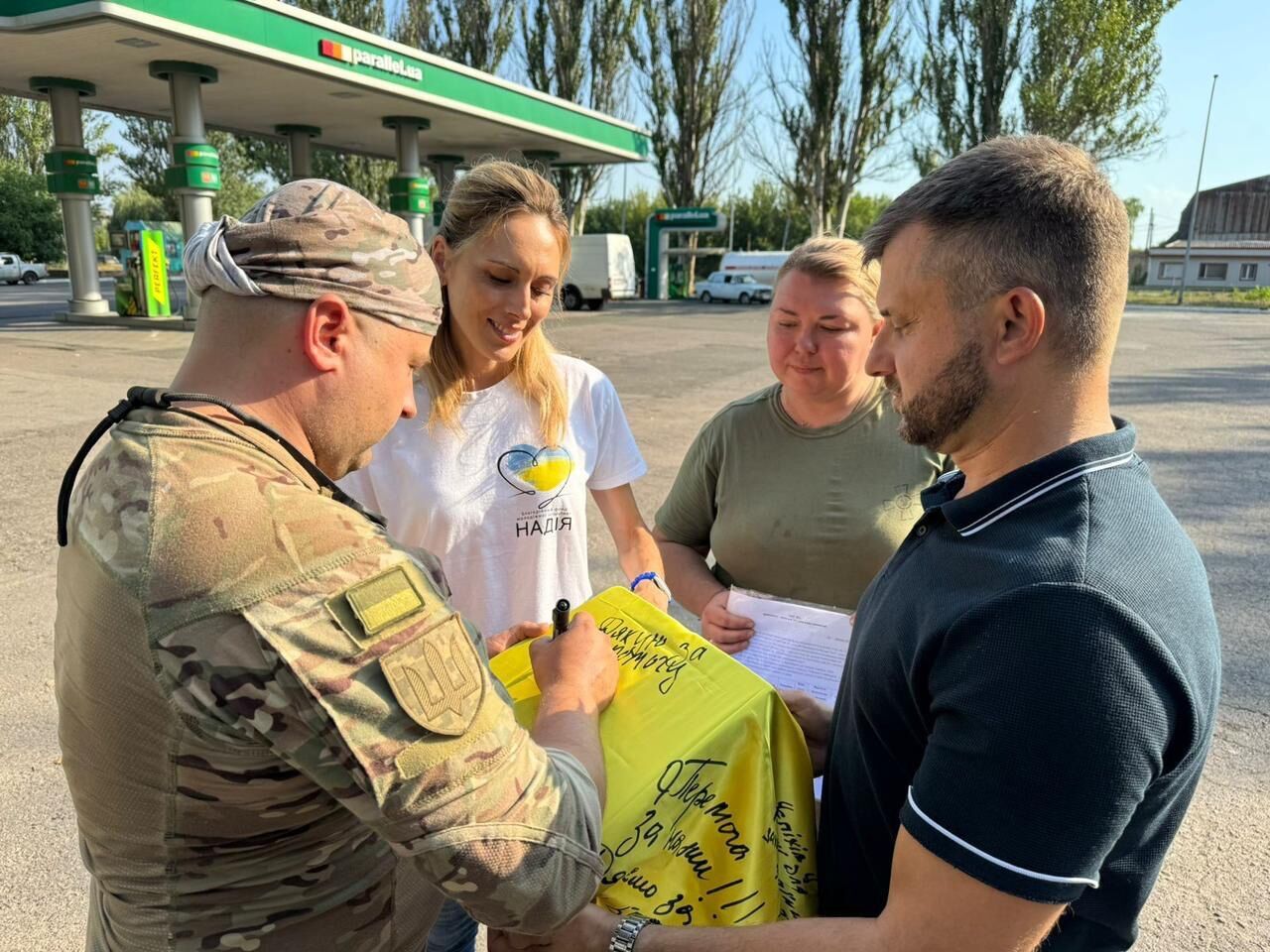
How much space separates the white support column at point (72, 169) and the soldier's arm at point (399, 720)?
72.0ft

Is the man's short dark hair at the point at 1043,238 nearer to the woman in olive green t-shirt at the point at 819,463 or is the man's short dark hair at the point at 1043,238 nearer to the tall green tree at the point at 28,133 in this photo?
the woman in olive green t-shirt at the point at 819,463

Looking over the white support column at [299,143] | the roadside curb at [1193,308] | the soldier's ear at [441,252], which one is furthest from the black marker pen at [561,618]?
the roadside curb at [1193,308]

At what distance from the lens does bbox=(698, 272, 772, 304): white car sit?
35.3 metres

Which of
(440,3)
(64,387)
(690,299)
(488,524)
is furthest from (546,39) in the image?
(488,524)

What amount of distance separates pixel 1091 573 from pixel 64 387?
41.7 feet

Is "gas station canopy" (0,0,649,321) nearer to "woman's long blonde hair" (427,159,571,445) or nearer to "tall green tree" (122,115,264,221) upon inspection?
"woman's long blonde hair" (427,159,571,445)

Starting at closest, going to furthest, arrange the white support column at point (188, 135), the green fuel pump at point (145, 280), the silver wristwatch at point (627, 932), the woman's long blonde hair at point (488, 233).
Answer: the silver wristwatch at point (627, 932) → the woman's long blonde hair at point (488, 233) → the white support column at point (188, 135) → the green fuel pump at point (145, 280)

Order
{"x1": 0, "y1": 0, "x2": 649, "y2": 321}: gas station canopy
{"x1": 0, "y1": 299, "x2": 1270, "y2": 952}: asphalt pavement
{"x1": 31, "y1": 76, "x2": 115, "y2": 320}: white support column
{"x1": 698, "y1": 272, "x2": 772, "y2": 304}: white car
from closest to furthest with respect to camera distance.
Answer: {"x1": 0, "y1": 299, "x2": 1270, "y2": 952}: asphalt pavement, {"x1": 0, "y1": 0, "x2": 649, "y2": 321}: gas station canopy, {"x1": 31, "y1": 76, "x2": 115, "y2": 320}: white support column, {"x1": 698, "y1": 272, "x2": 772, "y2": 304}: white car

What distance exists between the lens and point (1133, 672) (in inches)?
38.4

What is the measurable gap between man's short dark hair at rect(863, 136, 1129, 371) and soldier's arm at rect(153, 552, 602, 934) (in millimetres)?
843

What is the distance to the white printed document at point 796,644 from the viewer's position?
1.98m

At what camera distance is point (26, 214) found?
44.1 m

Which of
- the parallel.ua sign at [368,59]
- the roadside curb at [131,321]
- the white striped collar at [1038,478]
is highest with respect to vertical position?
the parallel.ua sign at [368,59]

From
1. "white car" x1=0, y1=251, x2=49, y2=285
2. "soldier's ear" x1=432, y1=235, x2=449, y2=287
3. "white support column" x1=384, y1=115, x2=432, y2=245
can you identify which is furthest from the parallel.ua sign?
"white car" x1=0, y1=251, x2=49, y2=285
